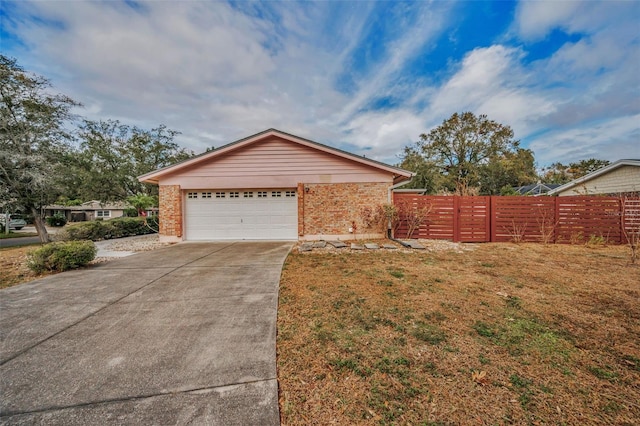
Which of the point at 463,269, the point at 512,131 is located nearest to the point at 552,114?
the point at 512,131

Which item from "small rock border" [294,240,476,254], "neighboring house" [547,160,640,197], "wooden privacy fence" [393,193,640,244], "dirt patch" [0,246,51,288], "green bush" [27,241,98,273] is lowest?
"dirt patch" [0,246,51,288]

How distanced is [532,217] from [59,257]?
572 inches

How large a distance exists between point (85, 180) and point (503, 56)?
2613cm

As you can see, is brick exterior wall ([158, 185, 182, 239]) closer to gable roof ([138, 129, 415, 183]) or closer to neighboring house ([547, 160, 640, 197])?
gable roof ([138, 129, 415, 183])

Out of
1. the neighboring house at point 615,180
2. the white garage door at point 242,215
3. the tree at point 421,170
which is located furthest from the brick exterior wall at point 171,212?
the tree at point 421,170

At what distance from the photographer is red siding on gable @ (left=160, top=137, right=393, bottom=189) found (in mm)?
9438

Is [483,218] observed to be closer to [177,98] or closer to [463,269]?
[463,269]

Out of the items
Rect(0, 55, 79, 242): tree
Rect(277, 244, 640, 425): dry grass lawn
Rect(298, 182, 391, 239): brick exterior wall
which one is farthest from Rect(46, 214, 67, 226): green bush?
Rect(277, 244, 640, 425): dry grass lawn

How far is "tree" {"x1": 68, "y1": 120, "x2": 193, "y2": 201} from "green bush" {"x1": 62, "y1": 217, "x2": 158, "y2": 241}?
6453 mm

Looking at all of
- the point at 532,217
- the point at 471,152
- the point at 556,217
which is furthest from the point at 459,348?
the point at 471,152

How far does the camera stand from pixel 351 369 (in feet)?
7.16

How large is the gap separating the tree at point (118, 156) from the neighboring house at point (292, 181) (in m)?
11.1

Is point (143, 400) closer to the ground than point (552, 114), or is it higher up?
closer to the ground

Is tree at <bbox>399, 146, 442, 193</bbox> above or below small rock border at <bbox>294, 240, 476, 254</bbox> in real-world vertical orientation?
above
